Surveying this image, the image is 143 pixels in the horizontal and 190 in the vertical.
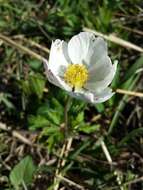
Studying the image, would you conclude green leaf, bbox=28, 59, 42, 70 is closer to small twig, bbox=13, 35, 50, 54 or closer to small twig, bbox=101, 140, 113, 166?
small twig, bbox=13, 35, 50, 54

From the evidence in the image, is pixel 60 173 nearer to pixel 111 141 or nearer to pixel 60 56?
pixel 111 141

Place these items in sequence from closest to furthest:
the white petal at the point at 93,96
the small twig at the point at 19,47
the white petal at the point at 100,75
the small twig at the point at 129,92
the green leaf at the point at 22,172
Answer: the white petal at the point at 93,96, the white petal at the point at 100,75, the green leaf at the point at 22,172, the small twig at the point at 129,92, the small twig at the point at 19,47

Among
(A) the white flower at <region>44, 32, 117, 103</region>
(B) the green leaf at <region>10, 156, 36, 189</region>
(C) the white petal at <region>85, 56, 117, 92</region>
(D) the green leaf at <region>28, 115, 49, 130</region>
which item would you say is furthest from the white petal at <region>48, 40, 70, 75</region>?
(B) the green leaf at <region>10, 156, 36, 189</region>

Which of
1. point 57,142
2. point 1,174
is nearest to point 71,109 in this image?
point 57,142

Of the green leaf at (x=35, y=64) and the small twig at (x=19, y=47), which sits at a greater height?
the small twig at (x=19, y=47)

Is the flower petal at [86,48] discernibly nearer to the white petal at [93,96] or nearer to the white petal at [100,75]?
the white petal at [100,75]

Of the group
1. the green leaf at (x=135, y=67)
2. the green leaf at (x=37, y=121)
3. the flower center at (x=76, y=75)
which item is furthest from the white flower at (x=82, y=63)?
the green leaf at (x=135, y=67)
